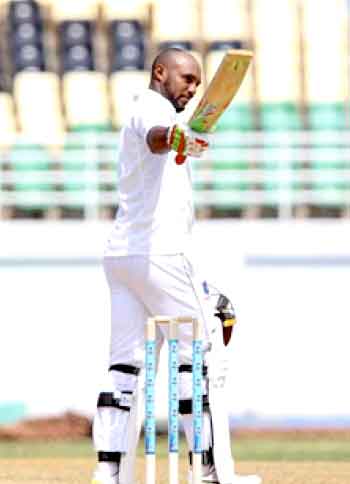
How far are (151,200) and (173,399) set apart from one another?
78cm

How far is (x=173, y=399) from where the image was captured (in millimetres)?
6324

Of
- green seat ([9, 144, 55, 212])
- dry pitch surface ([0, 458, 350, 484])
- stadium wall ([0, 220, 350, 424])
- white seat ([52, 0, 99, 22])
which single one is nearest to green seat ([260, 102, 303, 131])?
green seat ([9, 144, 55, 212])

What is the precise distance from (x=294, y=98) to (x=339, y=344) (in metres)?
4.10

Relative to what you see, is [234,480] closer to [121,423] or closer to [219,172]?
[121,423]

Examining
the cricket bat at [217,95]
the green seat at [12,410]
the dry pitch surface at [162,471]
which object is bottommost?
the green seat at [12,410]

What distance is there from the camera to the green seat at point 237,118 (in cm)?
1678

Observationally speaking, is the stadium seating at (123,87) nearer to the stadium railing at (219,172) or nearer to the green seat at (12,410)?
the stadium railing at (219,172)

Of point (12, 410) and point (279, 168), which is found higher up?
point (279, 168)

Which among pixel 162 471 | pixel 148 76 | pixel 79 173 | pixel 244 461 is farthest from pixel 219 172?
pixel 162 471

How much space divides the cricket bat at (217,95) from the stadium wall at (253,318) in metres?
7.63

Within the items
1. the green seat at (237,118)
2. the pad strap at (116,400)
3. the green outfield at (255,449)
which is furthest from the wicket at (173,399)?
the green seat at (237,118)

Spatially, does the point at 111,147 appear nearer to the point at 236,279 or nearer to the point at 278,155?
the point at 278,155

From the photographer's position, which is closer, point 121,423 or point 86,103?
point 121,423

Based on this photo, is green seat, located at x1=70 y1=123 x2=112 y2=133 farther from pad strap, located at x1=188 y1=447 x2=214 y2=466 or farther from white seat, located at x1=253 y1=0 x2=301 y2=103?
pad strap, located at x1=188 y1=447 x2=214 y2=466
